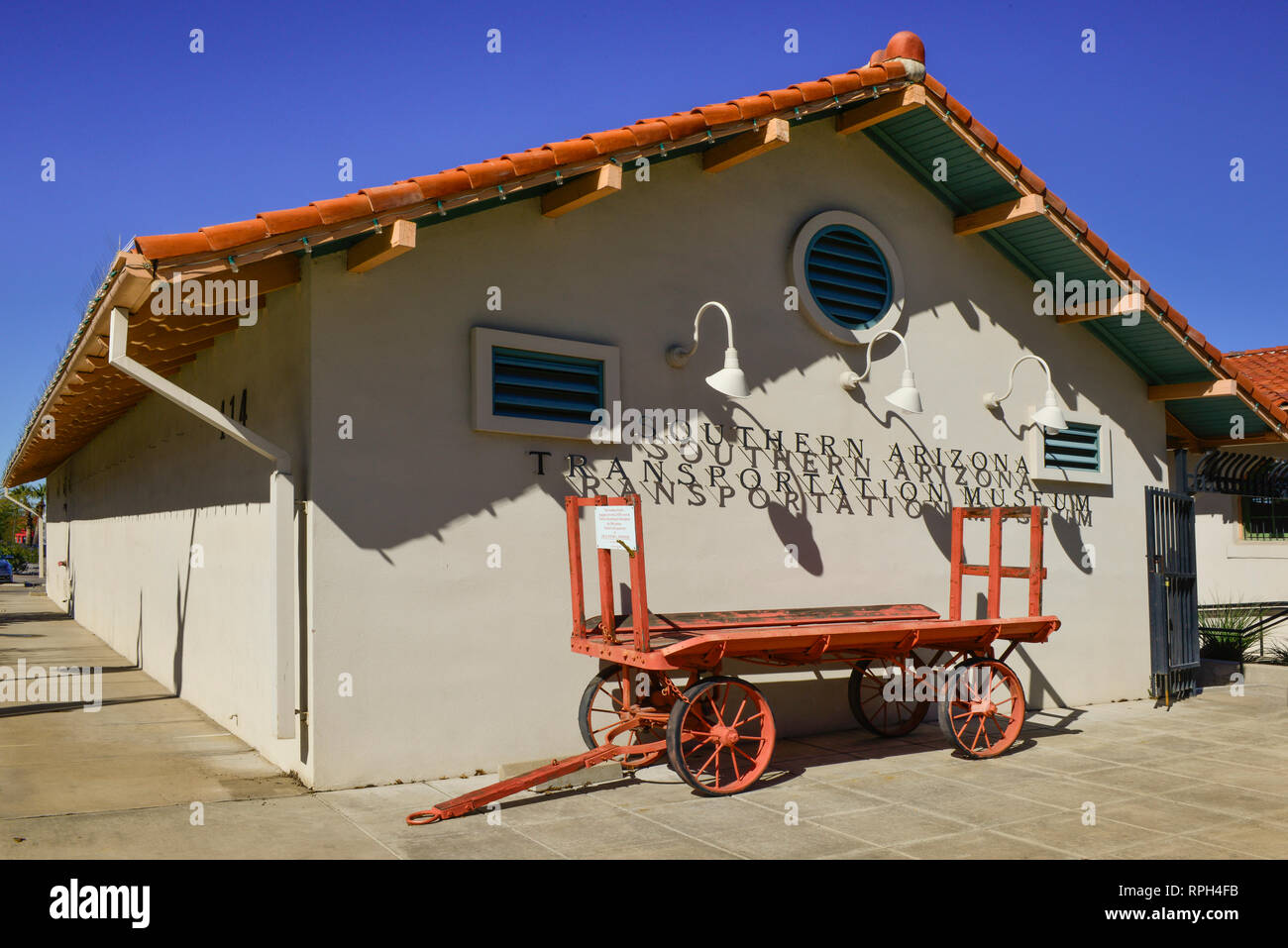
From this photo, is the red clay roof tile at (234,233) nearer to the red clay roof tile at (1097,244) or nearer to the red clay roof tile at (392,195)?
the red clay roof tile at (392,195)

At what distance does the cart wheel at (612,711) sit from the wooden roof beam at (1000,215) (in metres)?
5.47

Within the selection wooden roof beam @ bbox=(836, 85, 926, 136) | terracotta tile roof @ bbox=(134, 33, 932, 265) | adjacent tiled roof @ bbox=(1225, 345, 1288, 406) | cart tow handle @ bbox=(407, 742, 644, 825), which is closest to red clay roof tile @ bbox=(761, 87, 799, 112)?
terracotta tile roof @ bbox=(134, 33, 932, 265)

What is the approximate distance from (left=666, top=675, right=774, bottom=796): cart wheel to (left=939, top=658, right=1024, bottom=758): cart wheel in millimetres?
1507

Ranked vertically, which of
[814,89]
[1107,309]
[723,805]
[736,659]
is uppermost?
[814,89]

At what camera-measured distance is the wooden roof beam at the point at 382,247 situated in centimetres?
632

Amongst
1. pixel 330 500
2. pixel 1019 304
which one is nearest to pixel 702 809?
pixel 330 500

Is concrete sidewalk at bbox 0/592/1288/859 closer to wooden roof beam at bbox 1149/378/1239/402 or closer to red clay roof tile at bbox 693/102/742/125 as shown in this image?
wooden roof beam at bbox 1149/378/1239/402

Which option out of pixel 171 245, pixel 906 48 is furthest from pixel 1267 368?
pixel 171 245

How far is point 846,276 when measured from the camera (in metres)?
9.26

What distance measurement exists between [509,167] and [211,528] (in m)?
4.43

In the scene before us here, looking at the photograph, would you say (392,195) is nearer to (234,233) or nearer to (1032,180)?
(234,233)

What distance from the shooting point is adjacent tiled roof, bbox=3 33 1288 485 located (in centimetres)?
595

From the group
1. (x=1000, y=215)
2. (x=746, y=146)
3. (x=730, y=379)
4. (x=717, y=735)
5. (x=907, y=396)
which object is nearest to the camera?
(x=717, y=735)

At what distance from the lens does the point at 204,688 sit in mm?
9586
